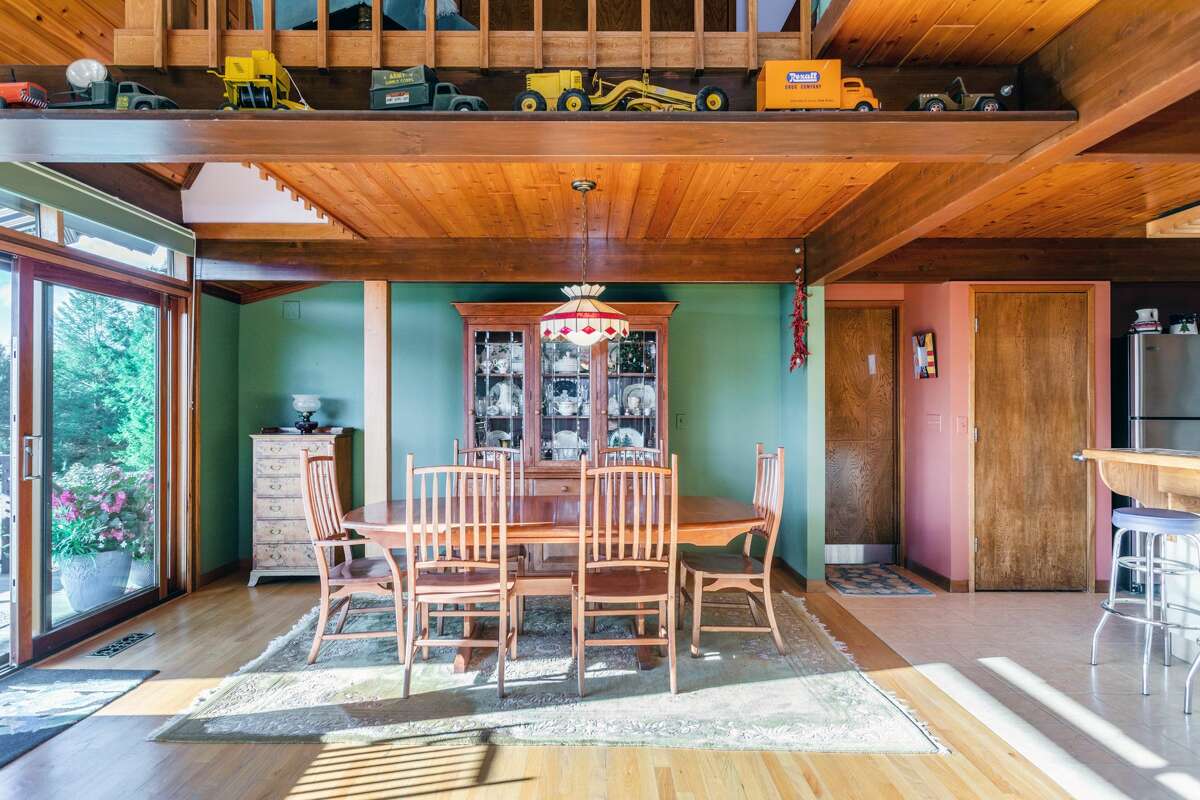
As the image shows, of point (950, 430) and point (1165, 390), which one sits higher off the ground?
point (1165, 390)

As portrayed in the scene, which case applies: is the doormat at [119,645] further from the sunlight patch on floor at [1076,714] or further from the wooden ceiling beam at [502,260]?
the sunlight patch on floor at [1076,714]

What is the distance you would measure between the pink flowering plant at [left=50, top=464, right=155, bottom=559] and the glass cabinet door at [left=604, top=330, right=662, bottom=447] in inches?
119

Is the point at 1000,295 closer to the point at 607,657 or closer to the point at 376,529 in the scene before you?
the point at 607,657

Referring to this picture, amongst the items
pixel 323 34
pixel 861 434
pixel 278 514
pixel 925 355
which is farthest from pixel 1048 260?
pixel 278 514

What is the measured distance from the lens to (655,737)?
96.4 inches

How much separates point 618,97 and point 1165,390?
4180 mm

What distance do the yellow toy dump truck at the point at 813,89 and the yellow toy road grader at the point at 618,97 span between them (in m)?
0.18

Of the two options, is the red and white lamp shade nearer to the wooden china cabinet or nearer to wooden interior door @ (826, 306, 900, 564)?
the wooden china cabinet

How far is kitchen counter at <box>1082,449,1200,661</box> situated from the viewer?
10.1 ft

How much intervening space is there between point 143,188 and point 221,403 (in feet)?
5.20

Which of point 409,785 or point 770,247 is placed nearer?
point 409,785

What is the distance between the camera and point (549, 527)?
2992 mm

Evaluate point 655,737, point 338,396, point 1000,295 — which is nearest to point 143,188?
point 338,396

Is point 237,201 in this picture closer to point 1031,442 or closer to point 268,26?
point 268,26
